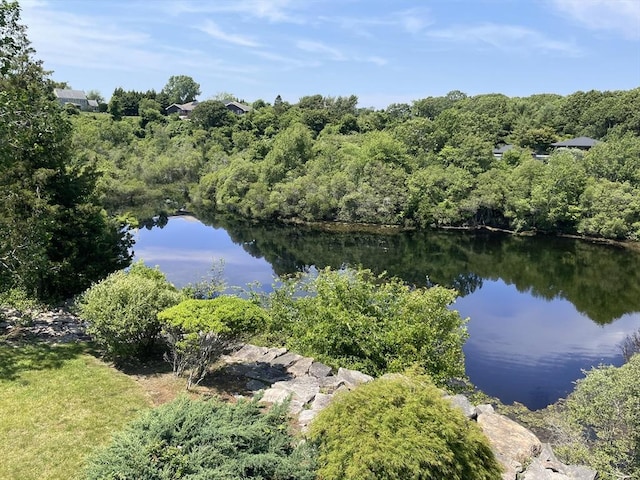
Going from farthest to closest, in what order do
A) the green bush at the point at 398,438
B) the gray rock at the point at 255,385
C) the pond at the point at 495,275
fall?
1. the pond at the point at 495,275
2. the gray rock at the point at 255,385
3. the green bush at the point at 398,438

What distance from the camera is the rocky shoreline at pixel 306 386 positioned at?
22.4 feet

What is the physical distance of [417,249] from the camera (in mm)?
39344

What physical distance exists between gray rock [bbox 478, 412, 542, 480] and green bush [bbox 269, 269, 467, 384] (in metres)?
2.60

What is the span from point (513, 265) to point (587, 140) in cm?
3701

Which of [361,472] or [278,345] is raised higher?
[361,472]

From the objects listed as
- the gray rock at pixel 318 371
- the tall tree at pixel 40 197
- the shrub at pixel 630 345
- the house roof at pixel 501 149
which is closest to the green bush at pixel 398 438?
the gray rock at pixel 318 371

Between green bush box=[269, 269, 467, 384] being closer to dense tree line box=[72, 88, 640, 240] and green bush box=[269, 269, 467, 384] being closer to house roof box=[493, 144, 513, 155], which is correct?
dense tree line box=[72, 88, 640, 240]

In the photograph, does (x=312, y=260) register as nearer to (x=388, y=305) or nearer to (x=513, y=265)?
(x=513, y=265)

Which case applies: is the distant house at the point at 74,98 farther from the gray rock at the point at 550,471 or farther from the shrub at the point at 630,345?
the gray rock at the point at 550,471

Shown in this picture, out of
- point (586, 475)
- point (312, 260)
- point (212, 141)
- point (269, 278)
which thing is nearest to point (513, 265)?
point (312, 260)

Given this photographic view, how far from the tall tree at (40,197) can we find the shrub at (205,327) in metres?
5.39

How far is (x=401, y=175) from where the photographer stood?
4888 centimetres

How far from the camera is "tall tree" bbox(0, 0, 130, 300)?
1202 cm

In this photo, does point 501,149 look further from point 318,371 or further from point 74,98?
point 74,98
